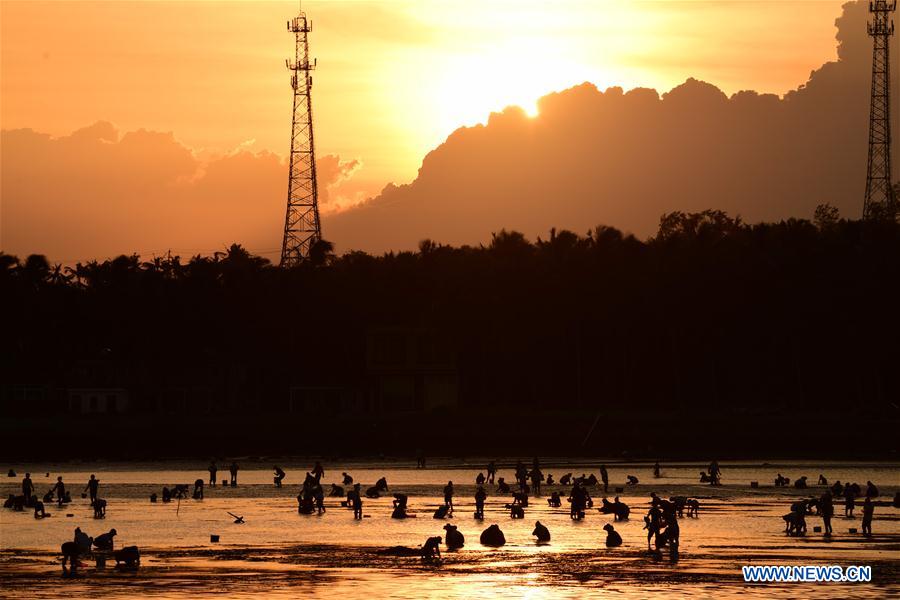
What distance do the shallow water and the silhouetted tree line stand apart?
151 feet

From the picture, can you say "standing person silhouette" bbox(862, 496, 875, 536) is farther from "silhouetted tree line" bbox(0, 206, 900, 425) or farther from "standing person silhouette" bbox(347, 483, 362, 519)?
"silhouetted tree line" bbox(0, 206, 900, 425)

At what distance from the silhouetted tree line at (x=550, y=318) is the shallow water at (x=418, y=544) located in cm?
4603

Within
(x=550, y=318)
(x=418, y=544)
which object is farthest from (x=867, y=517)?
(x=550, y=318)

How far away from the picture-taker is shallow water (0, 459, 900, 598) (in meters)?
46.8

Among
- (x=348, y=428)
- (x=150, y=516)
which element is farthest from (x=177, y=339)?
(x=150, y=516)

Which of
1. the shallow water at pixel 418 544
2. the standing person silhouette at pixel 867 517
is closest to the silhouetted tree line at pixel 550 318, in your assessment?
the shallow water at pixel 418 544

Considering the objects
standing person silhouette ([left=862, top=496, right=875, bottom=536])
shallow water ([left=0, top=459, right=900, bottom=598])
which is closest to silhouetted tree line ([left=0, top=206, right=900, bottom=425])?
shallow water ([left=0, top=459, right=900, bottom=598])

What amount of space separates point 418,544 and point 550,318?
267ft

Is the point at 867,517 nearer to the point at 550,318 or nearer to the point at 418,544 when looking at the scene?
the point at 418,544

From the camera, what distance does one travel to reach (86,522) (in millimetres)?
66688

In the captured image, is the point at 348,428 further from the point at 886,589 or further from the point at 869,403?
the point at 886,589

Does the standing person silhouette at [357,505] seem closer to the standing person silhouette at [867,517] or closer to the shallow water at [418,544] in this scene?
the shallow water at [418,544]

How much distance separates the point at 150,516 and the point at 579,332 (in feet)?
245

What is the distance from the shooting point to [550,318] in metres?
138
